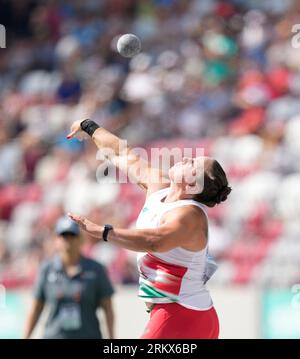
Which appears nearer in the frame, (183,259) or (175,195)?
(183,259)

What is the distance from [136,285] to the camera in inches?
439

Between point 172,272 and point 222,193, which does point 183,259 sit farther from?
point 222,193

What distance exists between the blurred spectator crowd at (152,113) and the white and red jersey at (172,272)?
4.16m

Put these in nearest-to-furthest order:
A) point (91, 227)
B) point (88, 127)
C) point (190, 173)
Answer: point (91, 227) < point (190, 173) < point (88, 127)

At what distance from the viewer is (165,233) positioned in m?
5.93

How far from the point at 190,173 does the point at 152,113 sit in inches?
346

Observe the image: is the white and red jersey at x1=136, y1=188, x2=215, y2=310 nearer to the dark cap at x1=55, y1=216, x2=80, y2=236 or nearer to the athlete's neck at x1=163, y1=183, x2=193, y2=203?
the athlete's neck at x1=163, y1=183, x2=193, y2=203

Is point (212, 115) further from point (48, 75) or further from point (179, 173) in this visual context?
point (179, 173)

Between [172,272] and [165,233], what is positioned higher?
[165,233]

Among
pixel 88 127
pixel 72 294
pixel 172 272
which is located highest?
pixel 88 127

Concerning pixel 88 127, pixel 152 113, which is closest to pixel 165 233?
pixel 88 127

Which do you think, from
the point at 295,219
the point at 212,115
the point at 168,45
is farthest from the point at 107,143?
the point at 168,45

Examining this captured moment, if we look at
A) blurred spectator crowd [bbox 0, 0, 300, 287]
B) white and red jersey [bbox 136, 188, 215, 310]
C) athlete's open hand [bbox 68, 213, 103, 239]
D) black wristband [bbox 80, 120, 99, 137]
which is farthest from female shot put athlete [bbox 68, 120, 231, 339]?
blurred spectator crowd [bbox 0, 0, 300, 287]

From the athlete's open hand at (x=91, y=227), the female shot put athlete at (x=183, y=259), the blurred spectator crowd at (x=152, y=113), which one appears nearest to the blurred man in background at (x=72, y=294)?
the female shot put athlete at (x=183, y=259)
